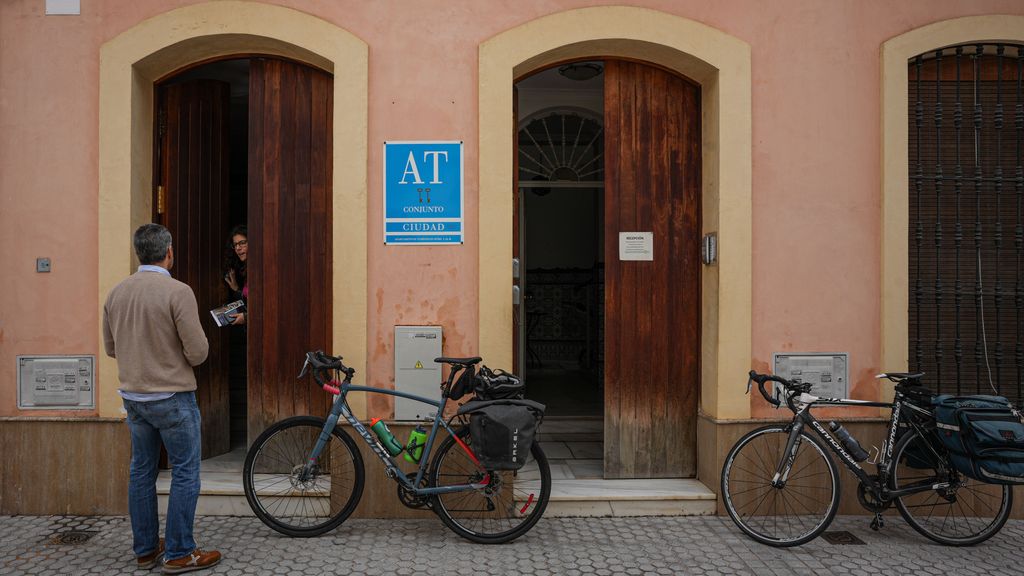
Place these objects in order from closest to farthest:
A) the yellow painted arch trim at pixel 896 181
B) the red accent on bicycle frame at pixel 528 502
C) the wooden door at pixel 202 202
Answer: the red accent on bicycle frame at pixel 528 502 < the yellow painted arch trim at pixel 896 181 < the wooden door at pixel 202 202

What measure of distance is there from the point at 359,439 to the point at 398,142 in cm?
205

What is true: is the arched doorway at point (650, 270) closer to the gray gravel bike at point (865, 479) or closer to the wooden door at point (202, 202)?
the gray gravel bike at point (865, 479)

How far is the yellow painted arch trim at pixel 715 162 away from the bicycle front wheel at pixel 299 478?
45.7 inches

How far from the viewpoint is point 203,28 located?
454 centimetres

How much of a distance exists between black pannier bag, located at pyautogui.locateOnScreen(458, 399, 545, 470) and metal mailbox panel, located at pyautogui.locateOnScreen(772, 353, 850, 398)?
1.94 m

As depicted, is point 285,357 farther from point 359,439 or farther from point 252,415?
point 359,439

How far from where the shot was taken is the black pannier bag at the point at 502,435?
3781 mm

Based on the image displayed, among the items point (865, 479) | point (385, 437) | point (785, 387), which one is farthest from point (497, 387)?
point (865, 479)

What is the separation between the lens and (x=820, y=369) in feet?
15.1

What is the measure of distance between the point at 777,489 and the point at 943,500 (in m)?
1.28

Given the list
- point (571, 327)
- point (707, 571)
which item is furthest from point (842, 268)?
point (571, 327)

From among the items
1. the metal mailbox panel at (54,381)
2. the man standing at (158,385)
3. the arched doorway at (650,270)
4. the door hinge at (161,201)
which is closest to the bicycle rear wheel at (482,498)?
the arched doorway at (650,270)

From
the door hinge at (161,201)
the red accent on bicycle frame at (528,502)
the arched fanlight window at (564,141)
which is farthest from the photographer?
the arched fanlight window at (564,141)

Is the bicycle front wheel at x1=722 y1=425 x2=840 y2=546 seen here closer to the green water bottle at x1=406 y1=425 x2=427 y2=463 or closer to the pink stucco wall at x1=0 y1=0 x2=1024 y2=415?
the pink stucco wall at x1=0 y1=0 x2=1024 y2=415
